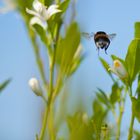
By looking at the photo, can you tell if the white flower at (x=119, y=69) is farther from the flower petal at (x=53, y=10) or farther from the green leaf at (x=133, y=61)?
the flower petal at (x=53, y=10)

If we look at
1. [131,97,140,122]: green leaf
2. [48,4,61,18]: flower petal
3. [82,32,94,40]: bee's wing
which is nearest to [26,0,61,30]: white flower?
[48,4,61,18]: flower petal

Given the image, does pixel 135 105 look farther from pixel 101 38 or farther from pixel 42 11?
pixel 42 11

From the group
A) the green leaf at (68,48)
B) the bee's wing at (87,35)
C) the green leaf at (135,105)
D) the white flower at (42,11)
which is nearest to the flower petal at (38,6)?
the white flower at (42,11)

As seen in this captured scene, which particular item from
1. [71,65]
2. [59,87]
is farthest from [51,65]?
[71,65]

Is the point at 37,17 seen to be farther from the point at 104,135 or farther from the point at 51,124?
the point at 104,135

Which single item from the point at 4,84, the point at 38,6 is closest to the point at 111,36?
the point at 38,6

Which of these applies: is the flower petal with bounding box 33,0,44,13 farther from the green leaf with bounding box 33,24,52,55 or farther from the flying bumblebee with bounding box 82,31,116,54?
the flying bumblebee with bounding box 82,31,116,54
